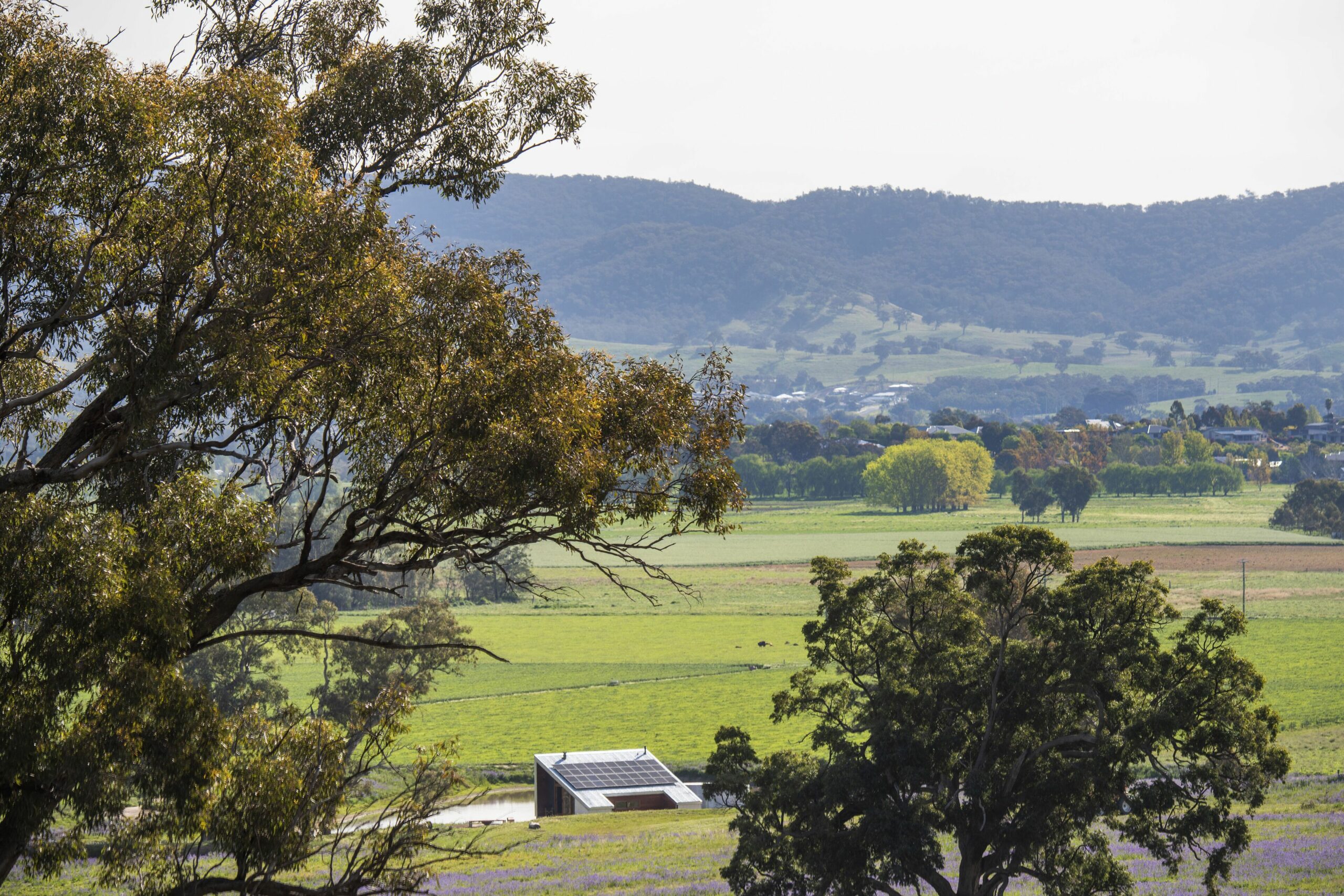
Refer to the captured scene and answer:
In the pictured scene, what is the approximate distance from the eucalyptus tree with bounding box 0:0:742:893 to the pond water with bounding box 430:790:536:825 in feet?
126

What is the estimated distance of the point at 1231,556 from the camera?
12131 cm

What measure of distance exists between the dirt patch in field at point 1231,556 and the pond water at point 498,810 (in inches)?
2594

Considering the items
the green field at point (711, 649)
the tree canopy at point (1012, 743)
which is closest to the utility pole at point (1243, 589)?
the green field at point (711, 649)

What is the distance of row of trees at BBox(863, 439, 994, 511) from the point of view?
184 m

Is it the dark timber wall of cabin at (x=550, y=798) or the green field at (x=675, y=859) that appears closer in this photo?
the green field at (x=675, y=859)

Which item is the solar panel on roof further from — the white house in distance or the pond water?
the pond water

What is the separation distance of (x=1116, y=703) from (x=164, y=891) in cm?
1654

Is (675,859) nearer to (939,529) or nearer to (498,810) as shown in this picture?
(498,810)

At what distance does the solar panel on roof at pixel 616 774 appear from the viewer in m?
52.0

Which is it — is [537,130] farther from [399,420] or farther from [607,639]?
[607,639]

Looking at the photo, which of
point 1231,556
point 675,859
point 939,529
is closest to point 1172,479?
point 939,529

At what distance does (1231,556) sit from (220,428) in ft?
403

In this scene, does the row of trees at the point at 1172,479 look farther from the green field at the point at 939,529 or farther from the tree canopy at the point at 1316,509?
the tree canopy at the point at 1316,509

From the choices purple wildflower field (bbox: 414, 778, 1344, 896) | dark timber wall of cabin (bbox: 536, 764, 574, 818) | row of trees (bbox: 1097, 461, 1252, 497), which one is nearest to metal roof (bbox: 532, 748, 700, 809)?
dark timber wall of cabin (bbox: 536, 764, 574, 818)
